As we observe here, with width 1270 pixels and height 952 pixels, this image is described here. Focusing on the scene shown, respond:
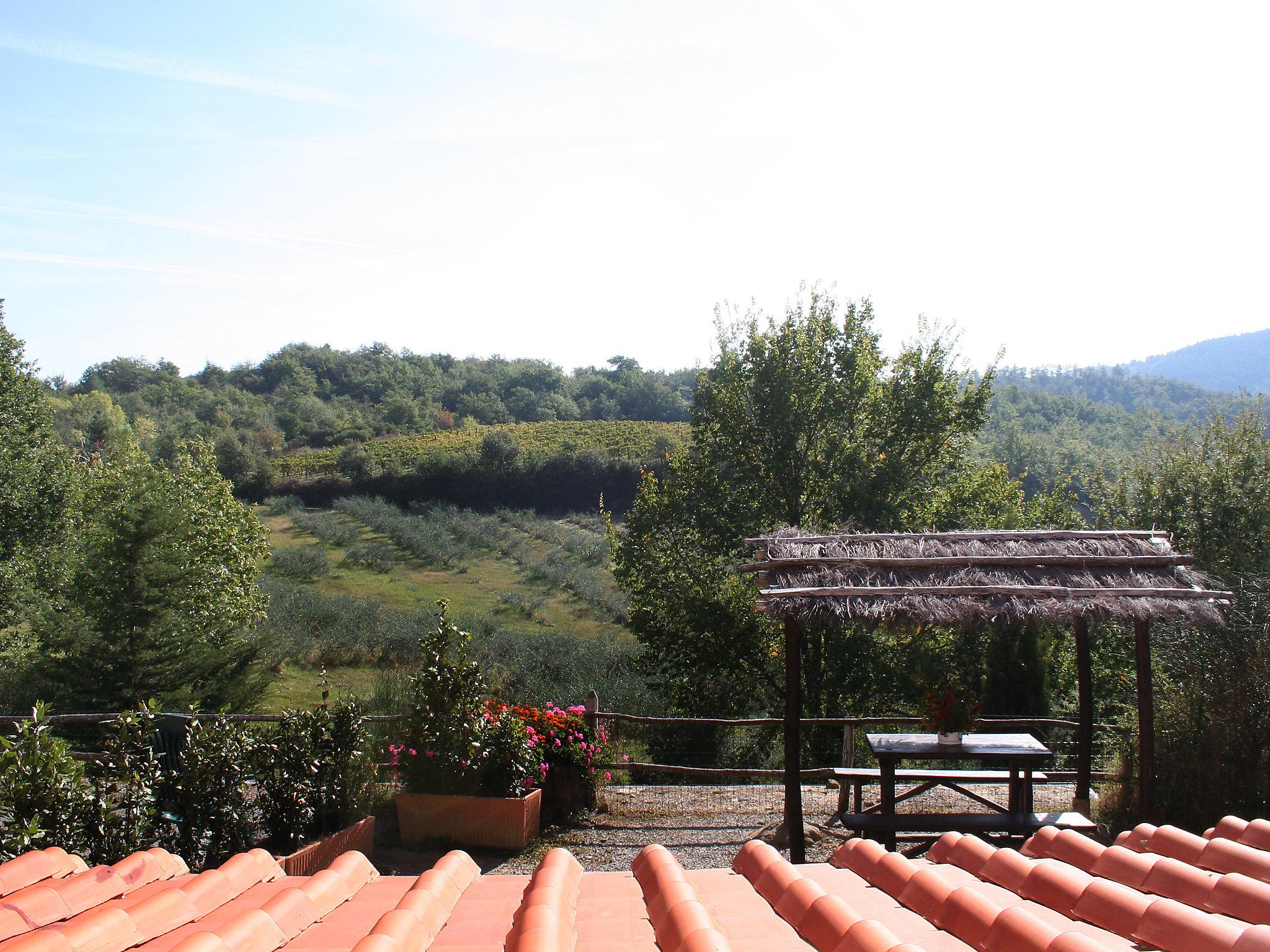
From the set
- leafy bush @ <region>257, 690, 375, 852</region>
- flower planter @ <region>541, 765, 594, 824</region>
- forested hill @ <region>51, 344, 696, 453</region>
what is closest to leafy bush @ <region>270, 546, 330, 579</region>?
forested hill @ <region>51, 344, 696, 453</region>

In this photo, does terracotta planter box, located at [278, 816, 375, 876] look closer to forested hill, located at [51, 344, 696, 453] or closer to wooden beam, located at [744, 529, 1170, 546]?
wooden beam, located at [744, 529, 1170, 546]

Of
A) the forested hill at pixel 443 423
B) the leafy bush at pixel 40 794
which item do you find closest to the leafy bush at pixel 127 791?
the leafy bush at pixel 40 794

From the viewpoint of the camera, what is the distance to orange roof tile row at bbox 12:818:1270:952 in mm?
2666

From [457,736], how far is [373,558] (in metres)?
24.2

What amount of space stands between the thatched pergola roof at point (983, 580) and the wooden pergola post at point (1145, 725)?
31 cm

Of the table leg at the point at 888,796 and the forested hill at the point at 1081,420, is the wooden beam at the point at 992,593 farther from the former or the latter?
the forested hill at the point at 1081,420

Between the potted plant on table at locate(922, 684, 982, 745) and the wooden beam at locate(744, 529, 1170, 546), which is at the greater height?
the wooden beam at locate(744, 529, 1170, 546)

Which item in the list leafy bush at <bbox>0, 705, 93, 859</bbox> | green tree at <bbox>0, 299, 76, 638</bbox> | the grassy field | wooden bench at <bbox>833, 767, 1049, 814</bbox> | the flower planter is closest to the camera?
leafy bush at <bbox>0, 705, 93, 859</bbox>

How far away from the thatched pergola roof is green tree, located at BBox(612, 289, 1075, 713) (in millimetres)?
6634

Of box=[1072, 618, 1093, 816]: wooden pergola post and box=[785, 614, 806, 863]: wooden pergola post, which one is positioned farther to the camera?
box=[1072, 618, 1093, 816]: wooden pergola post

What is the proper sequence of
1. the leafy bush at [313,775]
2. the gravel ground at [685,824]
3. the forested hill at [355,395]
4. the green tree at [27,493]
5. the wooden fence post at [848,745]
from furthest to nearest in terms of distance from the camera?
the forested hill at [355,395] → the green tree at [27,493] → the wooden fence post at [848,745] → the gravel ground at [685,824] → the leafy bush at [313,775]

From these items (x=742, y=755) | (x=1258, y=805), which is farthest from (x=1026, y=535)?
(x=742, y=755)

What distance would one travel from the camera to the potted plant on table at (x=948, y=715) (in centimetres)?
736

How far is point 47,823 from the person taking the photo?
4742 millimetres
